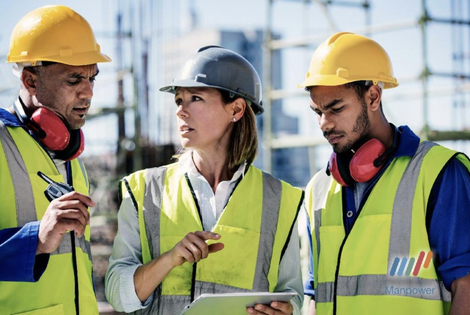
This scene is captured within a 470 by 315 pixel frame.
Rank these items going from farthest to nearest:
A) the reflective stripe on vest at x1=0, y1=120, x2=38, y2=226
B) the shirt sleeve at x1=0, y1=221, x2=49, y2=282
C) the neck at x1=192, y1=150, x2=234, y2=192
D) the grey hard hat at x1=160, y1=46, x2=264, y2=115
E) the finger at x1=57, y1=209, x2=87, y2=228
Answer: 1. the neck at x1=192, y1=150, x2=234, y2=192
2. the grey hard hat at x1=160, y1=46, x2=264, y2=115
3. the reflective stripe on vest at x1=0, y1=120, x2=38, y2=226
4. the shirt sleeve at x1=0, y1=221, x2=49, y2=282
5. the finger at x1=57, y1=209, x2=87, y2=228

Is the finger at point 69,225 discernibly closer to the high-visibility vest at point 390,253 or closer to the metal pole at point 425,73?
the high-visibility vest at point 390,253

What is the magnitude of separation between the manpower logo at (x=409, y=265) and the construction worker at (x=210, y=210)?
56 cm

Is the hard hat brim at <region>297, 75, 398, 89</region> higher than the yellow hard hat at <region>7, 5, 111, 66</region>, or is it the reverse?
the yellow hard hat at <region>7, 5, 111, 66</region>

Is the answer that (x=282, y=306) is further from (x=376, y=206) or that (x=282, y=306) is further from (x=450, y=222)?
(x=450, y=222)

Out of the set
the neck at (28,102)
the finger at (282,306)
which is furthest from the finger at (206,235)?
the neck at (28,102)

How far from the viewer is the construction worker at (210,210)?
3551mm

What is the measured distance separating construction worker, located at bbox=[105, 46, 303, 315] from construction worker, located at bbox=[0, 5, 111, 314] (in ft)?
0.87

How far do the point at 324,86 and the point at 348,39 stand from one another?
0.32 m

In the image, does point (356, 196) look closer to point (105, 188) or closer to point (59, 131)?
point (59, 131)

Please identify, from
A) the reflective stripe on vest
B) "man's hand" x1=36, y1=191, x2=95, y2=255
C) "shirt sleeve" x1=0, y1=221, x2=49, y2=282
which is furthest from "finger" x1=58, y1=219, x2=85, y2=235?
the reflective stripe on vest

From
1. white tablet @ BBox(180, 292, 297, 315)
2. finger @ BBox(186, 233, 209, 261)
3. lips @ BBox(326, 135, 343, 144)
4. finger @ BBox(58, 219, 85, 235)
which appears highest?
A: lips @ BBox(326, 135, 343, 144)

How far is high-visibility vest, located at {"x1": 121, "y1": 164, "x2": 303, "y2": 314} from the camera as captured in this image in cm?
358

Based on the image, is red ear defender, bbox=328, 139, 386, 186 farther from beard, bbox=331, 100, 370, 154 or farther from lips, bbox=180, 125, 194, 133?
lips, bbox=180, 125, 194, 133

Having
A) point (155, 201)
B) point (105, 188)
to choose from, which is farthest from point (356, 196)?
point (105, 188)
